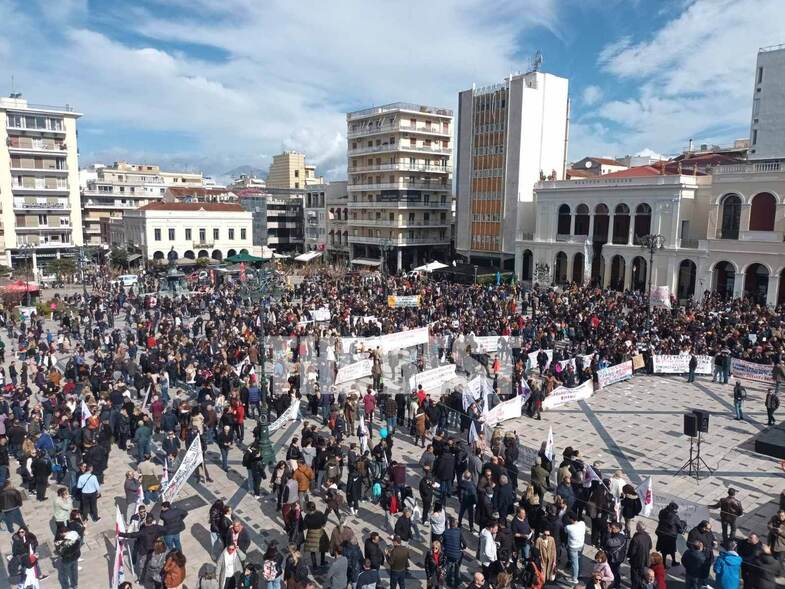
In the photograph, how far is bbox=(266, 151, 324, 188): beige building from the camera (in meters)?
112

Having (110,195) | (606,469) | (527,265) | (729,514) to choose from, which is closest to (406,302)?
(606,469)

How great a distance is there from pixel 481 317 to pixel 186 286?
2739 centimetres

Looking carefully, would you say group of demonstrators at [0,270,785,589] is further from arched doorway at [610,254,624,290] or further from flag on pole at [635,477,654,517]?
arched doorway at [610,254,624,290]

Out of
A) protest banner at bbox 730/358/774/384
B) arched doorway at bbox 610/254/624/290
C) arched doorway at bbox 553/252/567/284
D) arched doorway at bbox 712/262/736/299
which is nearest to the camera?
protest banner at bbox 730/358/774/384

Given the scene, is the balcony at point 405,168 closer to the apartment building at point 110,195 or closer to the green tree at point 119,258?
the green tree at point 119,258

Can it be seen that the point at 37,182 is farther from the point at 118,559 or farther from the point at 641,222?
the point at 118,559

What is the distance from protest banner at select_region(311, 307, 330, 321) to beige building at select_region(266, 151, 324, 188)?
83.8m

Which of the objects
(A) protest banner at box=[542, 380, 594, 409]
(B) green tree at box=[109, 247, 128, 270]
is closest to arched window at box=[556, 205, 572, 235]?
(A) protest banner at box=[542, 380, 594, 409]

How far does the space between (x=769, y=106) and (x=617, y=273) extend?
23.7 metres

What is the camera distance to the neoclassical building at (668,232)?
115ft

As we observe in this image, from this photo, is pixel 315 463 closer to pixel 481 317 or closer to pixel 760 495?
pixel 760 495

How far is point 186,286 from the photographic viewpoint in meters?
45.8

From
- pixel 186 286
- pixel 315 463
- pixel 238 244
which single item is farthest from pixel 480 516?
pixel 238 244

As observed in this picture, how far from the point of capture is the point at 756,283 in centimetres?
3575
